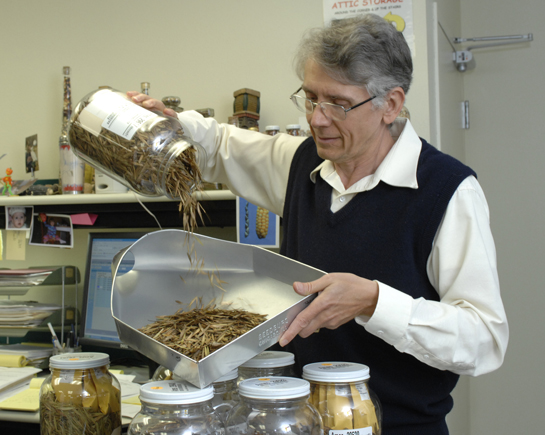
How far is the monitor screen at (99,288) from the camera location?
6.13 feet

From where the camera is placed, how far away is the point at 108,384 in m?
0.90

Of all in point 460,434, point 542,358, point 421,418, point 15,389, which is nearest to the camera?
point 421,418

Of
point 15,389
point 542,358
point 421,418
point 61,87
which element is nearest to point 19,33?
point 61,87

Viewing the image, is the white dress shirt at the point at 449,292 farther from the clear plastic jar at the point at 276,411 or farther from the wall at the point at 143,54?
the wall at the point at 143,54

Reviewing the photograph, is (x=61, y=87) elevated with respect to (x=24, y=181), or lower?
elevated

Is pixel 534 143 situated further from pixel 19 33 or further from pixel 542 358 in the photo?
pixel 19 33

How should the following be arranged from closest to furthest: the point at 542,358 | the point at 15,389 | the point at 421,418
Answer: the point at 421,418
the point at 15,389
the point at 542,358

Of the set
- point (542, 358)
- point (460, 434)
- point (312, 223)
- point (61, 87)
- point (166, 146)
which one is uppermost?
point (61, 87)

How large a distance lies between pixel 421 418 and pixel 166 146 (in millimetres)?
696

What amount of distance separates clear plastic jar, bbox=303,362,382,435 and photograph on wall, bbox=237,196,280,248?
99cm

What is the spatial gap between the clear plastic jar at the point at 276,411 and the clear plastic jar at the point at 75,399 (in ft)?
0.89

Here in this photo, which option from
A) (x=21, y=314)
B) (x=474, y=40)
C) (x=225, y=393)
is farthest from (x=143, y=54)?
(x=225, y=393)

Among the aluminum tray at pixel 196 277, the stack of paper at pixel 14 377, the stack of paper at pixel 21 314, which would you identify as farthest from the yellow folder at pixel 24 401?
the aluminum tray at pixel 196 277

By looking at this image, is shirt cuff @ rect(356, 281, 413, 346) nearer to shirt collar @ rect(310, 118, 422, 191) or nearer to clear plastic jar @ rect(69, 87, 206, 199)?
shirt collar @ rect(310, 118, 422, 191)
